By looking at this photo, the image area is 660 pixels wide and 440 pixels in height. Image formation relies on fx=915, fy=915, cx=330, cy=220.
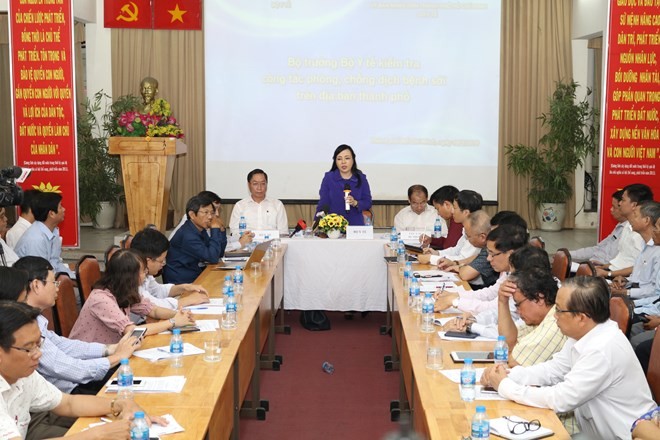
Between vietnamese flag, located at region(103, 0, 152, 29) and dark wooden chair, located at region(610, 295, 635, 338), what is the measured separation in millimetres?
8291

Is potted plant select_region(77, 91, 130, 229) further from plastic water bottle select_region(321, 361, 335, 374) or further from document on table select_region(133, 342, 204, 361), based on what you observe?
document on table select_region(133, 342, 204, 361)

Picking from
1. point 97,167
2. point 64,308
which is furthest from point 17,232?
point 97,167

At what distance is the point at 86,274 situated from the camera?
534 centimetres

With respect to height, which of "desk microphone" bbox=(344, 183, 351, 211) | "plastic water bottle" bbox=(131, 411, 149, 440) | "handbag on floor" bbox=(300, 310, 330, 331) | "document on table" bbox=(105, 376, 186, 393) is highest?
"desk microphone" bbox=(344, 183, 351, 211)

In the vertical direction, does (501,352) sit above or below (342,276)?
above

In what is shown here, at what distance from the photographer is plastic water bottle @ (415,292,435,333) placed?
4.52 metres

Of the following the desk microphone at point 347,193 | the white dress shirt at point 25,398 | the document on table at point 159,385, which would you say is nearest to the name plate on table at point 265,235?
the desk microphone at point 347,193

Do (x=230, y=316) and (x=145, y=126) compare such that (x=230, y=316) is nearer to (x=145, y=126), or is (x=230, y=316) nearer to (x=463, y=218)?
(x=463, y=218)

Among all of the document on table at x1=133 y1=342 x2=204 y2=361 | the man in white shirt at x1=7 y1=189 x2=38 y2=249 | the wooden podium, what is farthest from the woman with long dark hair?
the wooden podium

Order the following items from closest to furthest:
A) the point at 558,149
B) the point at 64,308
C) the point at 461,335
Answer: the point at 461,335 < the point at 64,308 < the point at 558,149

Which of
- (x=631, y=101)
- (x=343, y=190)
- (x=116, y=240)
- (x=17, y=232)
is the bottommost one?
(x=116, y=240)

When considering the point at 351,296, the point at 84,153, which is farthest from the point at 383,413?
the point at 84,153

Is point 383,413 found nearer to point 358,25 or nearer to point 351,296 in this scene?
point 351,296

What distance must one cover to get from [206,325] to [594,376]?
6.64 feet
